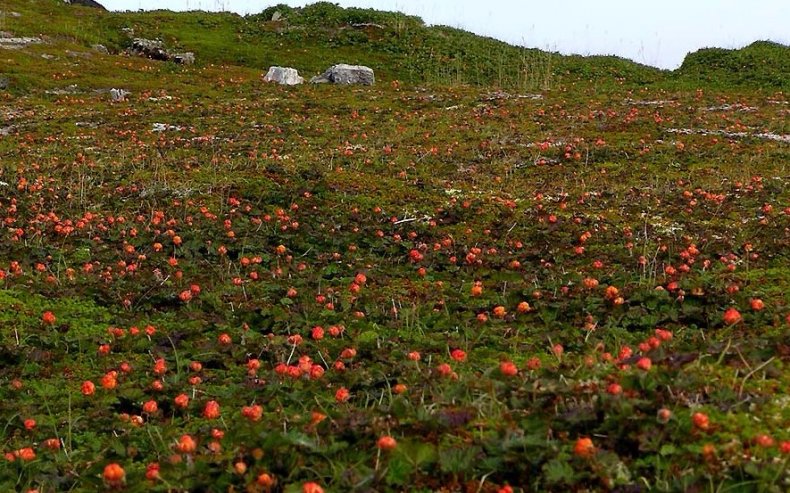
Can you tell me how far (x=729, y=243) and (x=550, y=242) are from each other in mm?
2161

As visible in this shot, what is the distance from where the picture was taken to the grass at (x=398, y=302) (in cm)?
362

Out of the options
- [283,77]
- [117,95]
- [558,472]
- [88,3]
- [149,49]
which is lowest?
[117,95]

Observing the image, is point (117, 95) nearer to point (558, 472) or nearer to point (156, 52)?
point (156, 52)

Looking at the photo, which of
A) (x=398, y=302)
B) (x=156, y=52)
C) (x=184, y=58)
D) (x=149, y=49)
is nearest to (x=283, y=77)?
(x=184, y=58)

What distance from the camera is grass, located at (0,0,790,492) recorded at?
3623 mm

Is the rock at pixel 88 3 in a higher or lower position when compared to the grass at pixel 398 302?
higher

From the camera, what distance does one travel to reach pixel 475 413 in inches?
154

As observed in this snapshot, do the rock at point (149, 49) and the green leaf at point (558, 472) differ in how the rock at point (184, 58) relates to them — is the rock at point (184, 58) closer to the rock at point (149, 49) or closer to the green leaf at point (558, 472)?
the rock at point (149, 49)

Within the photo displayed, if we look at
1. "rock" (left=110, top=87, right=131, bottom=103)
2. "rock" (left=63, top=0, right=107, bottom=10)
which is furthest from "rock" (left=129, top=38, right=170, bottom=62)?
"rock" (left=110, top=87, right=131, bottom=103)

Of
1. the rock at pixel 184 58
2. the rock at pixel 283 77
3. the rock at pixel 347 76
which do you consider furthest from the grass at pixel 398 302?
the rock at pixel 184 58

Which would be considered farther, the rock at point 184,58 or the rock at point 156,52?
the rock at point 156,52

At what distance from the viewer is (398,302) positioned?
7.85m

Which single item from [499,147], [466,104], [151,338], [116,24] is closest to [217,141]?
[499,147]

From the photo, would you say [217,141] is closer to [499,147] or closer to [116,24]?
[499,147]
